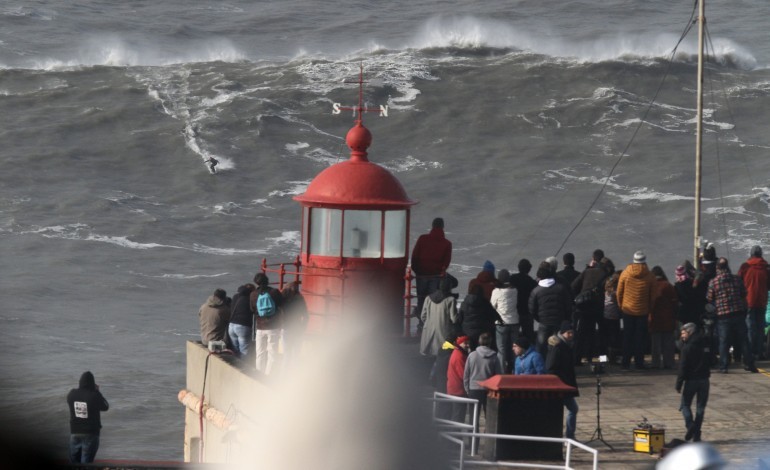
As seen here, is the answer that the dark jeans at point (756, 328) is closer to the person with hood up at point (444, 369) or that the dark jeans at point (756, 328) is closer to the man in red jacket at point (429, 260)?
the man in red jacket at point (429, 260)

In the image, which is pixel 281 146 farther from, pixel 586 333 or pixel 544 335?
pixel 544 335

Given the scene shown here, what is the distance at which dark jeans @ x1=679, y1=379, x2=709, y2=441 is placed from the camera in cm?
1295

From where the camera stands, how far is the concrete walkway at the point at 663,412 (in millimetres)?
12454

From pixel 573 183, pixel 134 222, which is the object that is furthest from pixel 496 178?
pixel 134 222

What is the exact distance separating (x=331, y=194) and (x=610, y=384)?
13.2 ft

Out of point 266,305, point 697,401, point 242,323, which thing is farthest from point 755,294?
point 266,305

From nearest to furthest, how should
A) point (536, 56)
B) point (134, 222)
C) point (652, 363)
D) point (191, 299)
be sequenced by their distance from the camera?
point (652, 363), point (191, 299), point (134, 222), point (536, 56)

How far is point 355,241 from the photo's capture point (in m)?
13.3

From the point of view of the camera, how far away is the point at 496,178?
4422 cm

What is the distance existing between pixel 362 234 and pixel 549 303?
2457mm

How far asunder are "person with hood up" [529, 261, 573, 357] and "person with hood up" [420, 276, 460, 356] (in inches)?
48.1

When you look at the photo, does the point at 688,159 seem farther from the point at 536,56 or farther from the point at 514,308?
the point at 514,308

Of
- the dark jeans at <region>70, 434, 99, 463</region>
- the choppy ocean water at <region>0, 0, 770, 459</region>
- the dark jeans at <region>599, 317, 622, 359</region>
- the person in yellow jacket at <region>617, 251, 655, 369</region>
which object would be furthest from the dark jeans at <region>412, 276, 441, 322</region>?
the choppy ocean water at <region>0, 0, 770, 459</region>

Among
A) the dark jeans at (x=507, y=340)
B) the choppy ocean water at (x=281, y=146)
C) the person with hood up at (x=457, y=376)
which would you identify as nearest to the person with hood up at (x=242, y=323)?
the person with hood up at (x=457, y=376)
